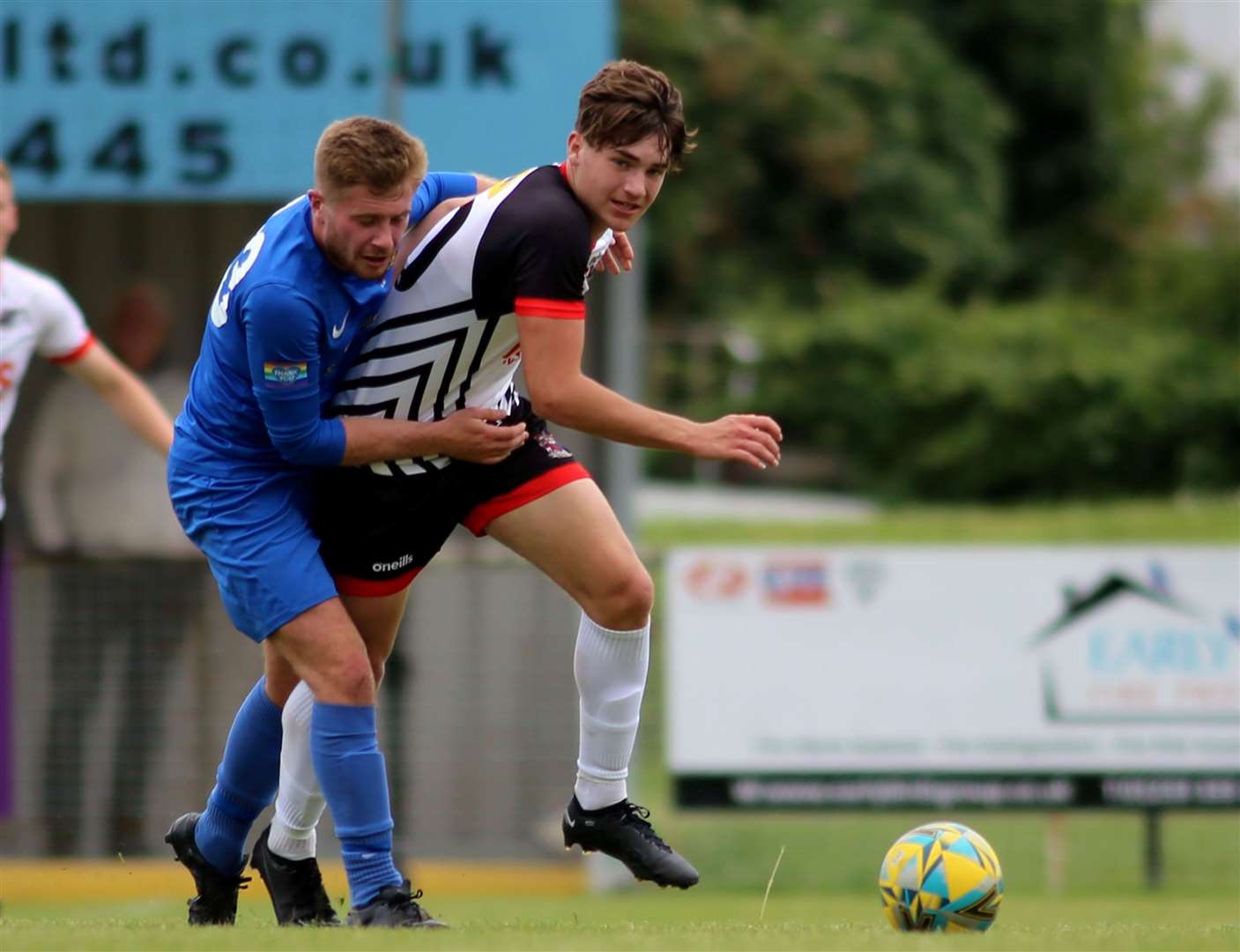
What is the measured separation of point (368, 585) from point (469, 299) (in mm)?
804

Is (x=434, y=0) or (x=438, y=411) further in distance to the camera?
(x=434, y=0)

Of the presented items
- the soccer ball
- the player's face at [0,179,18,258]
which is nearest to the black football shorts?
the soccer ball

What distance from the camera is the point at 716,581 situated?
1033 cm

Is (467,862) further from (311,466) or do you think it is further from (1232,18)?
(1232,18)

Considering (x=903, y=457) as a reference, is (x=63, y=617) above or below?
below

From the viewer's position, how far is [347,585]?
17.9 feet

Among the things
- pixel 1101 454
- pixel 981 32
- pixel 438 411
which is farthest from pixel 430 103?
pixel 981 32

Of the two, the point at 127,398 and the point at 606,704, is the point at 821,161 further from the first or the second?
the point at 606,704

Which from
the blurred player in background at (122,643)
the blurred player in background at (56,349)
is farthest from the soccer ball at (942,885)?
the blurred player in background at (122,643)

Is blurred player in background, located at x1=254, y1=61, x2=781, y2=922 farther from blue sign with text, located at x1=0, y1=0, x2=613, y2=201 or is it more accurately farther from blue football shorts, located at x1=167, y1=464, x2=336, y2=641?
blue sign with text, located at x1=0, y1=0, x2=613, y2=201

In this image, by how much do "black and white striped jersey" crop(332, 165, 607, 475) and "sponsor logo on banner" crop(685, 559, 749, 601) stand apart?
16.3ft

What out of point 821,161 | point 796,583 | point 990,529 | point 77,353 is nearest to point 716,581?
point 796,583

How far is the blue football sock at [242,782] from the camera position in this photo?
5.68m

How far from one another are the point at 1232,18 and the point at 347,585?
42729mm
